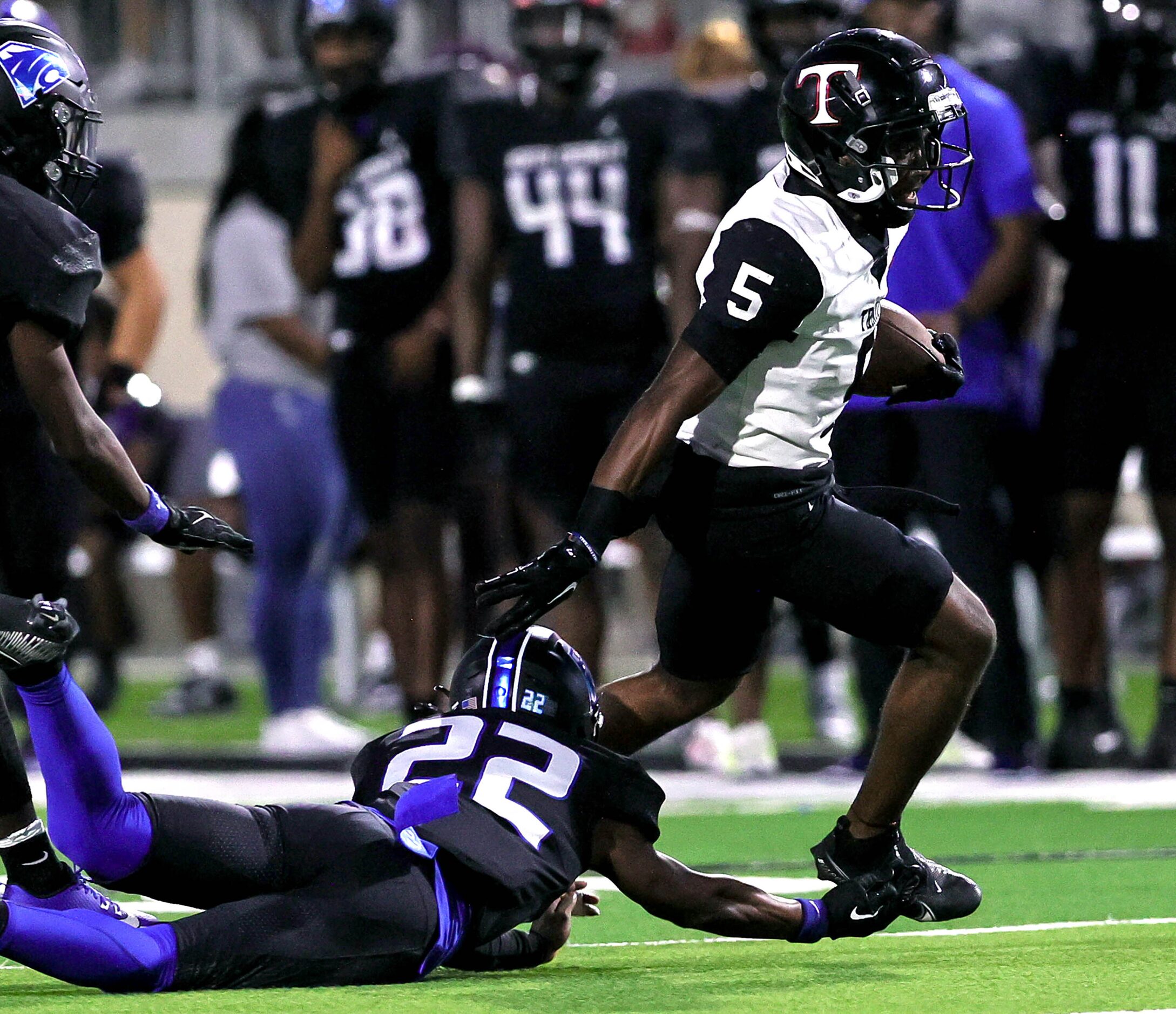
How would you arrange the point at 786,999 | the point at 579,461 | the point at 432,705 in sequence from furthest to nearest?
the point at 579,461, the point at 432,705, the point at 786,999

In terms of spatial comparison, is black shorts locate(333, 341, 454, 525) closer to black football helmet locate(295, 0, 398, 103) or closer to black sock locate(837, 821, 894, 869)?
black football helmet locate(295, 0, 398, 103)

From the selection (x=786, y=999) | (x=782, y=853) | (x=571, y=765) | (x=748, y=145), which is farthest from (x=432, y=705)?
(x=748, y=145)

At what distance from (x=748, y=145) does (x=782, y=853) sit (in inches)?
97.0

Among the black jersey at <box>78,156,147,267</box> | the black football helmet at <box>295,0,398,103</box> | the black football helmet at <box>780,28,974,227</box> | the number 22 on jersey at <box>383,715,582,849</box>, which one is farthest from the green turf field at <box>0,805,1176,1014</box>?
the black football helmet at <box>295,0,398,103</box>

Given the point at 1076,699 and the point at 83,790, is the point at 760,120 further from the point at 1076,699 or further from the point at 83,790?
the point at 83,790

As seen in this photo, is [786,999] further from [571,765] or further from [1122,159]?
[1122,159]

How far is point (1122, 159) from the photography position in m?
7.11

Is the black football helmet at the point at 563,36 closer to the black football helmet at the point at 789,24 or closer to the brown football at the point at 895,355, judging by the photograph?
the black football helmet at the point at 789,24

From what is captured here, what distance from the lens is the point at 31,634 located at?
3715 mm

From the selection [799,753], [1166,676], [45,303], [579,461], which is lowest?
[799,753]

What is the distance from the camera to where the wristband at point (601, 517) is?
400 centimetres

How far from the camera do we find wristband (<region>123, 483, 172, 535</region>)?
4332mm

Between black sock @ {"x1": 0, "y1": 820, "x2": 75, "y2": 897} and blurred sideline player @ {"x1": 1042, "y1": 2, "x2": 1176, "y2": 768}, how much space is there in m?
3.95

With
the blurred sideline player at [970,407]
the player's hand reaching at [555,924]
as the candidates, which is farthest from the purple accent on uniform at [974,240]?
the player's hand reaching at [555,924]
